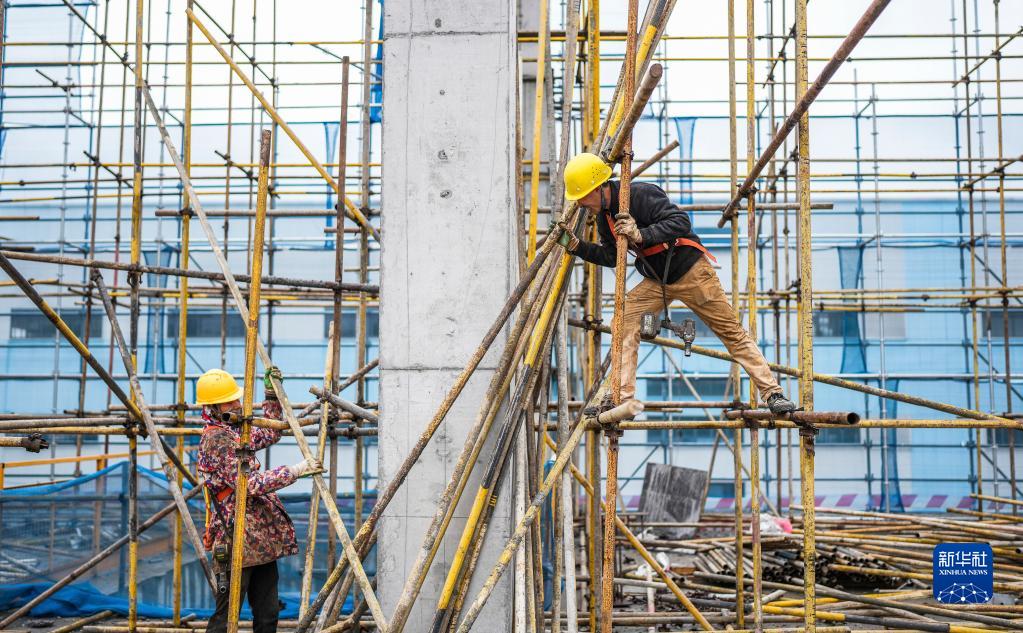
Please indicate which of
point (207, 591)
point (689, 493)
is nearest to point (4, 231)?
point (207, 591)

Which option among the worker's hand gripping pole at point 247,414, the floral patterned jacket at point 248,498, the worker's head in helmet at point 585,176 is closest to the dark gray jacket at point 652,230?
the worker's head in helmet at point 585,176

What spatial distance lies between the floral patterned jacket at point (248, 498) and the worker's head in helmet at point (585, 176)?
2075mm

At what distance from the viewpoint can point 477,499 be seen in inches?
177

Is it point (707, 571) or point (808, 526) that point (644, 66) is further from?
point (707, 571)

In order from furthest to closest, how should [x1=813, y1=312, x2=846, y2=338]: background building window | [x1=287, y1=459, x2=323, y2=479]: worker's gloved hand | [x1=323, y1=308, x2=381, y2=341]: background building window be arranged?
1. [x1=813, y1=312, x2=846, y2=338]: background building window
2. [x1=323, y1=308, x2=381, y2=341]: background building window
3. [x1=287, y1=459, x2=323, y2=479]: worker's gloved hand

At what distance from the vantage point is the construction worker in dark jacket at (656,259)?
14.2 feet

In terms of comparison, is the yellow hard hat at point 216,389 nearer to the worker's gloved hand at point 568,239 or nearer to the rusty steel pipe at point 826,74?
the worker's gloved hand at point 568,239

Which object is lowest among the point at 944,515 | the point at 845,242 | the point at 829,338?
the point at 944,515

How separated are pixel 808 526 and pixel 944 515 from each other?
1101 cm

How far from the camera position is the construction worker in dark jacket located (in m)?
4.32

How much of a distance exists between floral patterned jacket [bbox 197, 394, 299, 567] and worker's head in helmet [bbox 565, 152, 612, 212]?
6.81 ft

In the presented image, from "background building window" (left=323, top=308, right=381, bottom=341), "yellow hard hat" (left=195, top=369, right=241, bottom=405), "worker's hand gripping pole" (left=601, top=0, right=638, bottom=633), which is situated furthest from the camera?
"background building window" (left=323, top=308, right=381, bottom=341)

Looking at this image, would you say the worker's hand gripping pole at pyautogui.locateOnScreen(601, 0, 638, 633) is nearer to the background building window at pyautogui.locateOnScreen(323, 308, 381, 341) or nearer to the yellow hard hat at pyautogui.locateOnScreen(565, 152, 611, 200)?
the yellow hard hat at pyautogui.locateOnScreen(565, 152, 611, 200)

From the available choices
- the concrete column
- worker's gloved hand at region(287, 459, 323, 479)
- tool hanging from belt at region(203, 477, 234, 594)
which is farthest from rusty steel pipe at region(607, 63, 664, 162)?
tool hanging from belt at region(203, 477, 234, 594)
